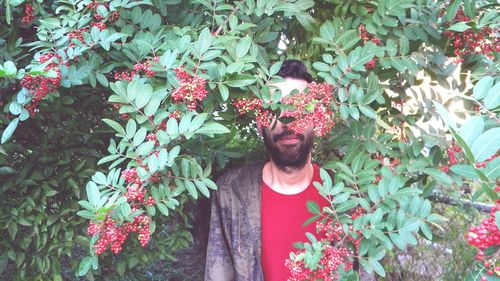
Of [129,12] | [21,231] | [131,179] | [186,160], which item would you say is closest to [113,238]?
[131,179]

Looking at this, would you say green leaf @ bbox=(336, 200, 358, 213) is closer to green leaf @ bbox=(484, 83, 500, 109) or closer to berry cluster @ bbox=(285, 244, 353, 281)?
berry cluster @ bbox=(285, 244, 353, 281)

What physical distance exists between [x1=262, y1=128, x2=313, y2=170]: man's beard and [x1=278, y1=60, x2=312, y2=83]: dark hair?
0.19 metres

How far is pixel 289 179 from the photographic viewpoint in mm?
1805

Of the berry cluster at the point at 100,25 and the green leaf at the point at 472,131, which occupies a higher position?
the green leaf at the point at 472,131

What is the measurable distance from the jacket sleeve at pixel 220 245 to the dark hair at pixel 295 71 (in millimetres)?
465

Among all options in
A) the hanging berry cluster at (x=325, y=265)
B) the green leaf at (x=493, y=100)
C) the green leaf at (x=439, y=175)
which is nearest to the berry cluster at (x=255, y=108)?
the hanging berry cluster at (x=325, y=265)

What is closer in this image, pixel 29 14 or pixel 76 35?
pixel 76 35

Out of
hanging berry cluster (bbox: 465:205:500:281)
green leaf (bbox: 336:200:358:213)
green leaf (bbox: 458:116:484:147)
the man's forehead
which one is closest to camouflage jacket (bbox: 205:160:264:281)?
the man's forehead

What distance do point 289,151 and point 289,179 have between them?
14cm

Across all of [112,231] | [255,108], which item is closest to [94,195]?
[112,231]

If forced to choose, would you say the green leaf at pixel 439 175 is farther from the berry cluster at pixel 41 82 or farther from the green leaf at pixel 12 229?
the green leaf at pixel 12 229

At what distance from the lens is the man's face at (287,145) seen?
168 centimetres

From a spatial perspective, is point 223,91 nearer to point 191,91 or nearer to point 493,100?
point 191,91

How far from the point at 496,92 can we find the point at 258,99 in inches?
24.2
